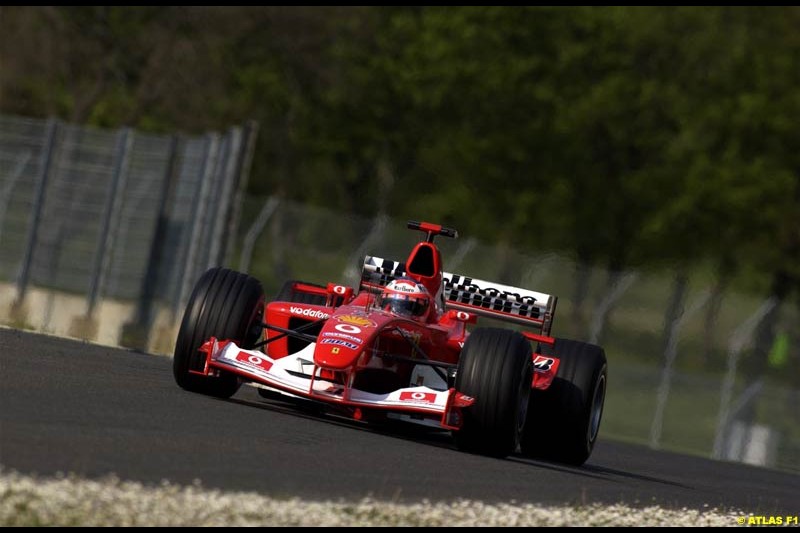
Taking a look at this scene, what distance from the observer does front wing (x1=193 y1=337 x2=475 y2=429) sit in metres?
10.9

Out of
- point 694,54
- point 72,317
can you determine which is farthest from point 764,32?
point 72,317

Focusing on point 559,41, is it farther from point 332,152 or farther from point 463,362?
point 463,362

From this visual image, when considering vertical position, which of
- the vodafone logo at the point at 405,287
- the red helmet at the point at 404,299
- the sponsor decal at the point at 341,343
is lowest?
the sponsor decal at the point at 341,343

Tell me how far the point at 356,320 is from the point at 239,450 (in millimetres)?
2691

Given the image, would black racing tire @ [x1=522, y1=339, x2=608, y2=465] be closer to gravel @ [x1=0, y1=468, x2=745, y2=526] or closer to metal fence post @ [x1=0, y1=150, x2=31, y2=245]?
gravel @ [x1=0, y1=468, x2=745, y2=526]

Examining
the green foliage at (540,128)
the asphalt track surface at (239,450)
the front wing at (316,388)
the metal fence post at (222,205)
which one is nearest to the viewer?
the asphalt track surface at (239,450)

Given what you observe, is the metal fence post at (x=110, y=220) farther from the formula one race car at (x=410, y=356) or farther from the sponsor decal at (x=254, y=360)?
the sponsor decal at (x=254, y=360)

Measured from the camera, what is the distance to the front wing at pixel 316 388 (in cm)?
1088

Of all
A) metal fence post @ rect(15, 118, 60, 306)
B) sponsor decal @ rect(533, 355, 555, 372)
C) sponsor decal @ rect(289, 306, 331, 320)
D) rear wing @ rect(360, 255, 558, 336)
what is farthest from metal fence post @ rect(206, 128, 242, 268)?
sponsor decal @ rect(533, 355, 555, 372)

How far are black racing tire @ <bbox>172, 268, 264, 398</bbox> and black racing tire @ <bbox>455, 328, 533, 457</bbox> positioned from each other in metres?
1.52

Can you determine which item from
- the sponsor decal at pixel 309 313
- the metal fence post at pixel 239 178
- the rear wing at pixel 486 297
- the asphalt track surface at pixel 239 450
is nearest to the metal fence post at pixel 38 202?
the metal fence post at pixel 239 178

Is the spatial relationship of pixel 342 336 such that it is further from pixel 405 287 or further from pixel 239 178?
pixel 239 178

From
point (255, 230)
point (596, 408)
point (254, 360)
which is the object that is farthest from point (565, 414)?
point (255, 230)

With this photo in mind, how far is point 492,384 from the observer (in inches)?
430
